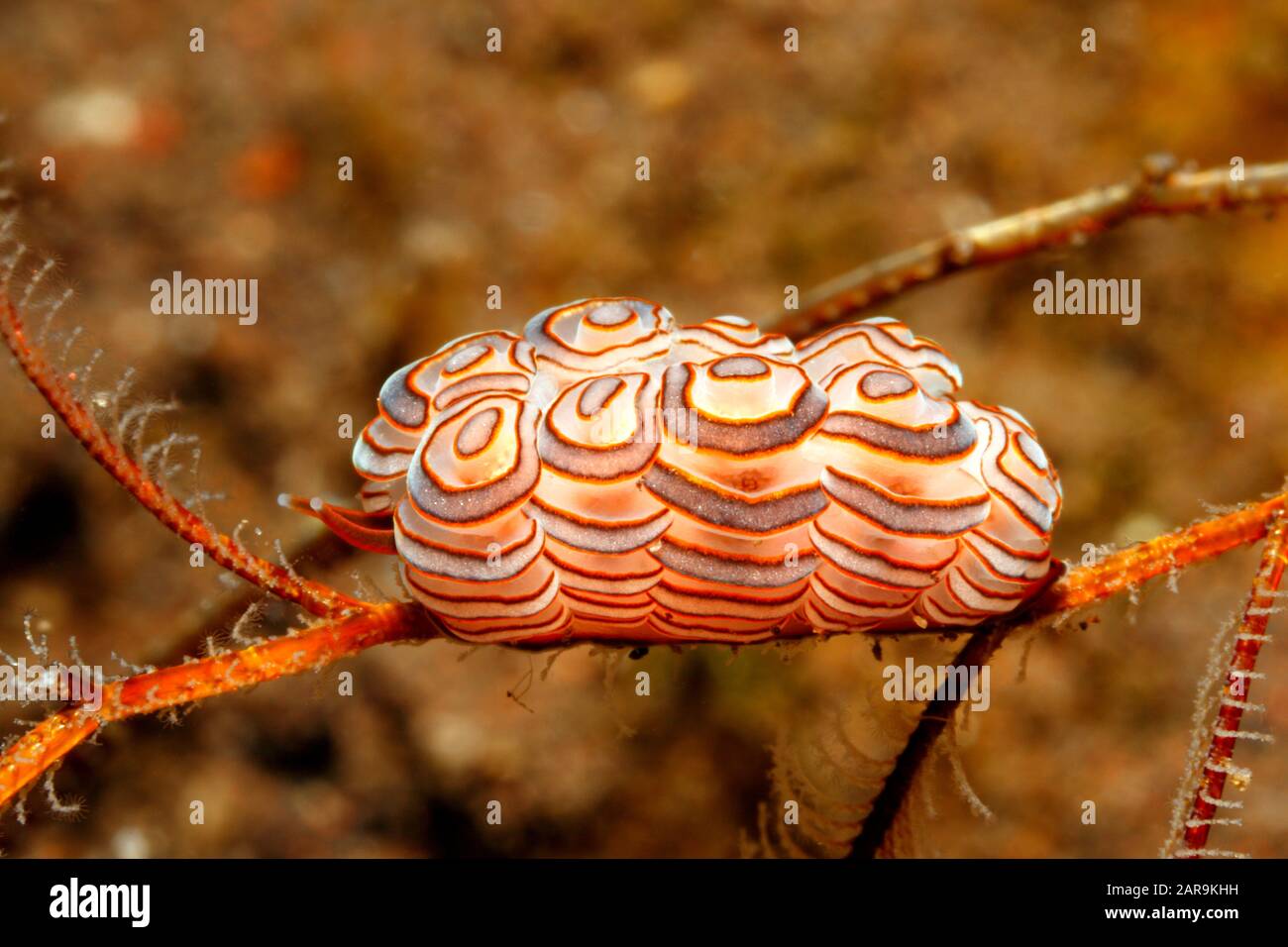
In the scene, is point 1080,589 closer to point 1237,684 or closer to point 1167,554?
point 1167,554

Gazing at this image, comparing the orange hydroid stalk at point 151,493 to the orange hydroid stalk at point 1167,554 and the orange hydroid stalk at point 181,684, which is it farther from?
the orange hydroid stalk at point 1167,554

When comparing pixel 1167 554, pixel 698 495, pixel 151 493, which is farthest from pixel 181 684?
pixel 1167 554

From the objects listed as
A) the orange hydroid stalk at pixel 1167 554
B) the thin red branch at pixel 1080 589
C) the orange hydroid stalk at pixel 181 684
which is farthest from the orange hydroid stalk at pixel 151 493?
the orange hydroid stalk at pixel 1167 554

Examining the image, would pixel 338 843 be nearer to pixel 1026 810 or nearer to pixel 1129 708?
pixel 1026 810

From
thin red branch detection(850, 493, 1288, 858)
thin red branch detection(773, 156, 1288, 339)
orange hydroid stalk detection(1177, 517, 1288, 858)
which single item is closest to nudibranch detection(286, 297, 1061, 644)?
thin red branch detection(850, 493, 1288, 858)

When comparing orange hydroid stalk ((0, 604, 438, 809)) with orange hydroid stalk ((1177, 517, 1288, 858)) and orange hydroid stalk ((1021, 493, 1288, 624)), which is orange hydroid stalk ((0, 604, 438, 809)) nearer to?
orange hydroid stalk ((1021, 493, 1288, 624))

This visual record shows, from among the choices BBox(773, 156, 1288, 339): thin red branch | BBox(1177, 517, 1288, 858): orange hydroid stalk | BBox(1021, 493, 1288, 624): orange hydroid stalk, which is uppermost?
BBox(773, 156, 1288, 339): thin red branch
